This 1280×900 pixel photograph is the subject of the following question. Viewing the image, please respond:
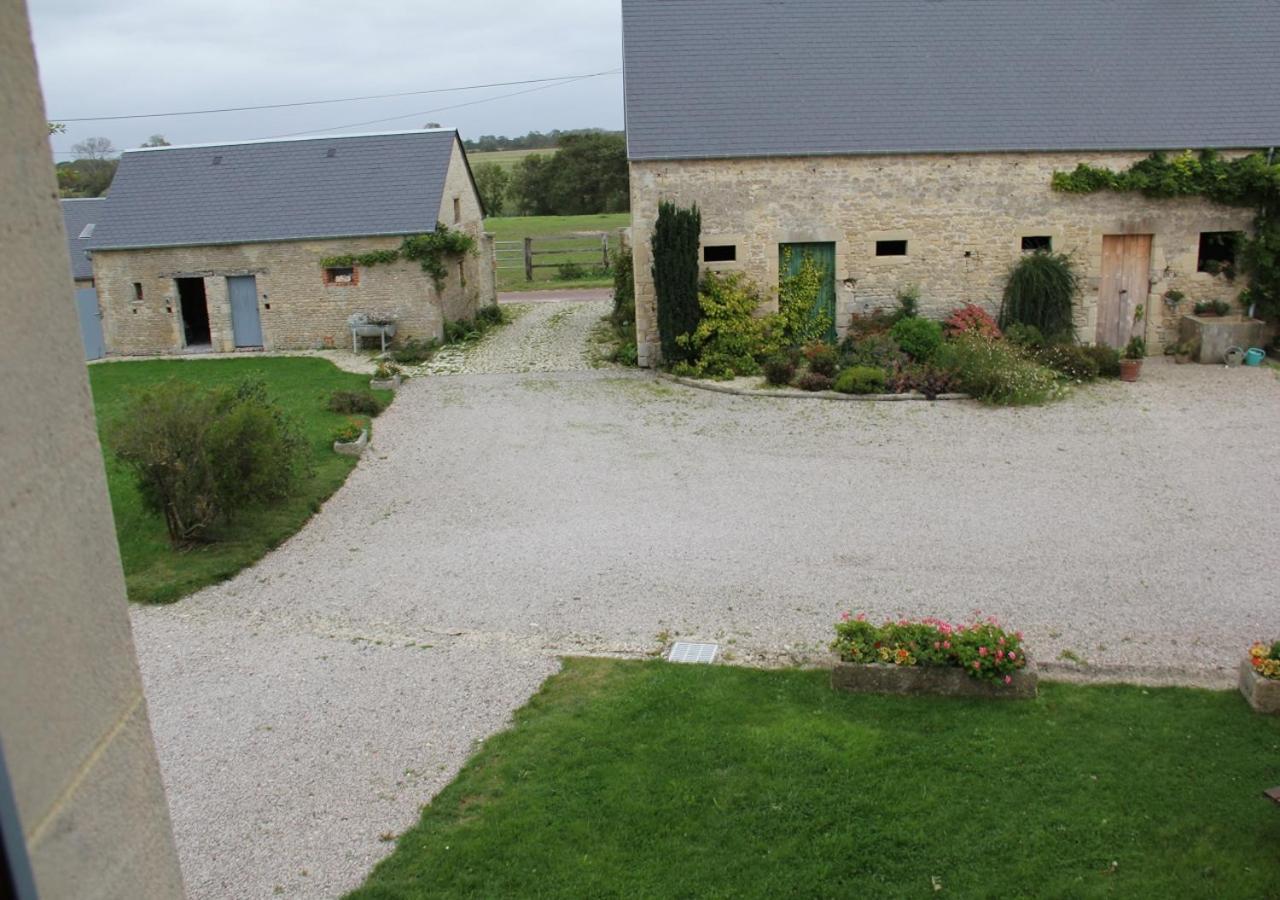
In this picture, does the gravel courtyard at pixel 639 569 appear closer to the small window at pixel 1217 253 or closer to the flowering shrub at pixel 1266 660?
the flowering shrub at pixel 1266 660

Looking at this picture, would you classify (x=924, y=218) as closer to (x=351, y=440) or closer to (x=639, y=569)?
(x=351, y=440)

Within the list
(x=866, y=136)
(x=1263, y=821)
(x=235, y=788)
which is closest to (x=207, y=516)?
(x=235, y=788)

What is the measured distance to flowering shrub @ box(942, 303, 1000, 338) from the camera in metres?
17.7

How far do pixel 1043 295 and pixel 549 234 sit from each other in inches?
1061

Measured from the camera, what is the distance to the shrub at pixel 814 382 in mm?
16453

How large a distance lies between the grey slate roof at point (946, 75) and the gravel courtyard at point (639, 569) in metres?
5.12

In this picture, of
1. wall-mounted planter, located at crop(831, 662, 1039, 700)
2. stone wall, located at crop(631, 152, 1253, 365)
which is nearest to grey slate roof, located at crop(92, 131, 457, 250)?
stone wall, located at crop(631, 152, 1253, 365)

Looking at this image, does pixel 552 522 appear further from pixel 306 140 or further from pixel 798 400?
pixel 306 140

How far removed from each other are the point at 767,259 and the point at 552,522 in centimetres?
861

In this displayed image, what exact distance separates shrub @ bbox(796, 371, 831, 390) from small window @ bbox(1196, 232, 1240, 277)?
7426mm

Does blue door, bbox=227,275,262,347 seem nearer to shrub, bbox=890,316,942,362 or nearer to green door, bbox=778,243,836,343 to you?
green door, bbox=778,243,836,343

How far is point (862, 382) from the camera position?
631 inches

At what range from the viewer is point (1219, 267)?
1844 cm

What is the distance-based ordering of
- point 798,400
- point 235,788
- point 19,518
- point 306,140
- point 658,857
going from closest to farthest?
1. point 19,518
2. point 658,857
3. point 235,788
4. point 798,400
5. point 306,140
